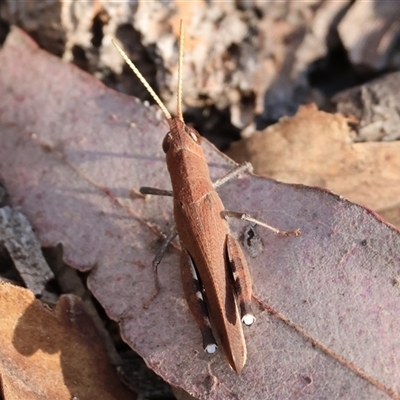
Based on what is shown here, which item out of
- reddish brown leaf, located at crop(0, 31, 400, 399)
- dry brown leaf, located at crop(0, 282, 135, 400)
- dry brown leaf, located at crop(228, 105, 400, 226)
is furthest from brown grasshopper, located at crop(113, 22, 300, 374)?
dry brown leaf, located at crop(0, 282, 135, 400)

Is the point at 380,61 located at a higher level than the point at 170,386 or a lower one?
higher

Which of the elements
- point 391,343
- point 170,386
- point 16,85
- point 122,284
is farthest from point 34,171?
point 391,343

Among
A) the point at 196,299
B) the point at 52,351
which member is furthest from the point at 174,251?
the point at 52,351

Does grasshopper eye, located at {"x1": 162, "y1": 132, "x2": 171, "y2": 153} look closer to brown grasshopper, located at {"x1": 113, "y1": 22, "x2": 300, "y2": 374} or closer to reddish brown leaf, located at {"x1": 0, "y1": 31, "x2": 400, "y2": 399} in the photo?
brown grasshopper, located at {"x1": 113, "y1": 22, "x2": 300, "y2": 374}

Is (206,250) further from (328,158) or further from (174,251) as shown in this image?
(328,158)

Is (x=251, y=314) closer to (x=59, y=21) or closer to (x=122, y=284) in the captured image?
(x=122, y=284)

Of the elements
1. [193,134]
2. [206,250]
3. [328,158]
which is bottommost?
[328,158]
